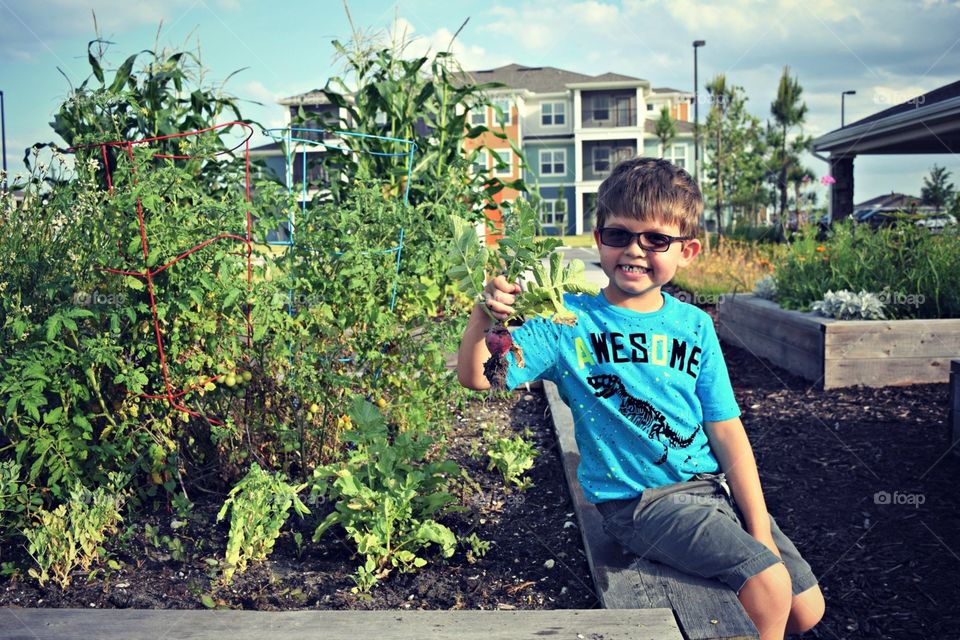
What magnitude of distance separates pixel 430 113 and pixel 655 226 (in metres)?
4.72

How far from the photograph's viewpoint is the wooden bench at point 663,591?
2021 mm

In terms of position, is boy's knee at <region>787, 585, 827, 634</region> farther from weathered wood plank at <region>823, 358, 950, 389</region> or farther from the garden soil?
weathered wood plank at <region>823, 358, 950, 389</region>

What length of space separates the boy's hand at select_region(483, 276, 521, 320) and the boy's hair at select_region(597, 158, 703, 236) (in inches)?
24.9

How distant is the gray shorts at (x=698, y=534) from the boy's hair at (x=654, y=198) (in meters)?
0.77

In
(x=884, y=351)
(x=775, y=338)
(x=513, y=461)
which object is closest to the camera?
(x=513, y=461)

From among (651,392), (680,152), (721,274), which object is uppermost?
(680,152)

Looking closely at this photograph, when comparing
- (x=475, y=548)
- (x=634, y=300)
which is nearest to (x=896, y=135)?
(x=634, y=300)

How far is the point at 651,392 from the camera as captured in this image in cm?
237

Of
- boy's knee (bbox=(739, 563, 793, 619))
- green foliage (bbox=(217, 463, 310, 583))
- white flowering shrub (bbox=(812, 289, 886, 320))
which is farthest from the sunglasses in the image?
white flowering shrub (bbox=(812, 289, 886, 320))

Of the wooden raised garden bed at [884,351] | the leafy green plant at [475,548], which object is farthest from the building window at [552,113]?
the leafy green plant at [475,548]

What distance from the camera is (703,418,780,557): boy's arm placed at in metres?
2.34

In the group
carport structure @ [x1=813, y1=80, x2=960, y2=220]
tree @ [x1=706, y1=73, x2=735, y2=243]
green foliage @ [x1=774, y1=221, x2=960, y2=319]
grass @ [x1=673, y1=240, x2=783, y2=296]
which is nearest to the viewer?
green foliage @ [x1=774, y1=221, x2=960, y2=319]

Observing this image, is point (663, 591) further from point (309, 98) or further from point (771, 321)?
point (309, 98)

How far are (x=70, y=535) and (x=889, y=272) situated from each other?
5.91 m
